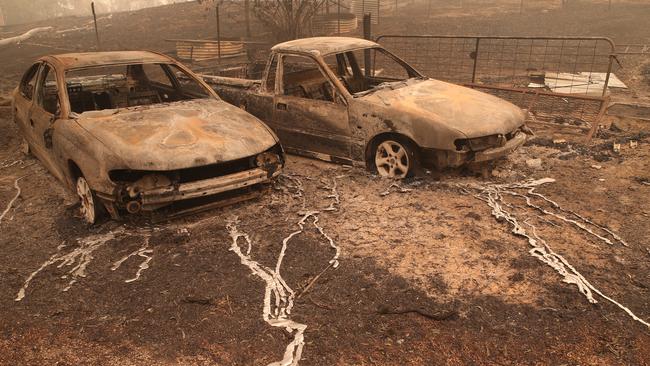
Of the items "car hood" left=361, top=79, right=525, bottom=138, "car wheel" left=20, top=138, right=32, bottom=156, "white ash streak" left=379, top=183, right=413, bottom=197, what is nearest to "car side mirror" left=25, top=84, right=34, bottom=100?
"car wheel" left=20, top=138, right=32, bottom=156

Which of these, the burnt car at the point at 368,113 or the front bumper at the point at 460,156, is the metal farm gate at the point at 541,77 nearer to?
the burnt car at the point at 368,113

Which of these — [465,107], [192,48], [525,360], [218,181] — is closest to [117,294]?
[218,181]

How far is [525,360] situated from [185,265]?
8.51 feet

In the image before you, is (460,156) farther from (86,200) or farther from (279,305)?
(86,200)

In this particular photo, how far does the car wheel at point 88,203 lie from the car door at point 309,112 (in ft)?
8.41

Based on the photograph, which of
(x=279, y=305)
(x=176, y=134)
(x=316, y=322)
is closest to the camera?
(x=316, y=322)

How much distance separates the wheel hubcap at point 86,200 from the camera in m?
4.51

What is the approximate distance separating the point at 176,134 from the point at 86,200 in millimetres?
1090

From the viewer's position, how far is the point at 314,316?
10.8 feet

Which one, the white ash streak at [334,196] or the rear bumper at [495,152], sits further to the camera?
the rear bumper at [495,152]

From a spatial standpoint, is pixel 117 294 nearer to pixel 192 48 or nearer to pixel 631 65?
pixel 192 48

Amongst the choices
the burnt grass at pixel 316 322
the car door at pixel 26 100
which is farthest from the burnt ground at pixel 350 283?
the car door at pixel 26 100

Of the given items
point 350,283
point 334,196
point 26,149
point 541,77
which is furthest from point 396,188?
point 541,77

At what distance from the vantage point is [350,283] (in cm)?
362
